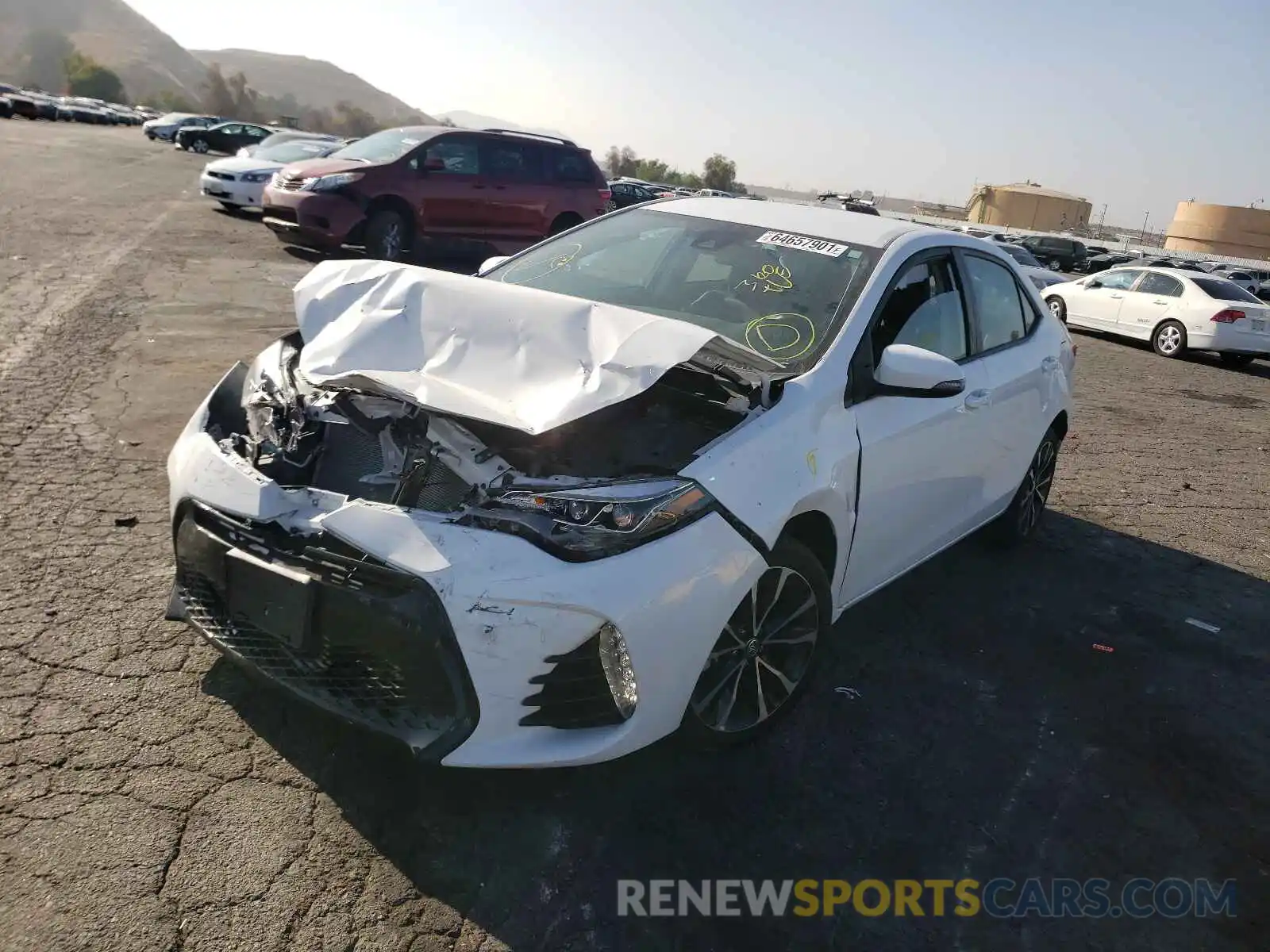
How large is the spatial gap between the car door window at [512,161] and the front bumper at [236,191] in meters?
6.05

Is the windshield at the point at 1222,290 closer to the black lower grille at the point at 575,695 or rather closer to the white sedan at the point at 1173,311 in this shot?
the white sedan at the point at 1173,311

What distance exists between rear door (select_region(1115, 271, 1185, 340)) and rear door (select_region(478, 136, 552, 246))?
10.6 meters

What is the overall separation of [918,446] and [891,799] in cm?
136

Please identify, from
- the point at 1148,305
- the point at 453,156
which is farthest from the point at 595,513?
the point at 1148,305

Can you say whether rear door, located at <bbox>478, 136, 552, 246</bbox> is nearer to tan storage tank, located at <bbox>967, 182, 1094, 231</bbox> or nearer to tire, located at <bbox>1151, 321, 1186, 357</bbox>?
tire, located at <bbox>1151, 321, 1186, 357</bbox>

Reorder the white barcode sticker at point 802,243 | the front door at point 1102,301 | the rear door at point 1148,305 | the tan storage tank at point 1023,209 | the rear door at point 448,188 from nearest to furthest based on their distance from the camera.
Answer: the white barcode sticker at point 802,243 < the rear door at point 448,188 < the rear door at point 1148,305 < the front door at point 1102,301 < the tan storage tank at point 1023,209

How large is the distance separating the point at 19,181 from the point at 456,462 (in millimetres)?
18323

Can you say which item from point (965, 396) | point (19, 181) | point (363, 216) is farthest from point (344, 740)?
point (19, 181)

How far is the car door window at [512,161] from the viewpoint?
41.5 feet

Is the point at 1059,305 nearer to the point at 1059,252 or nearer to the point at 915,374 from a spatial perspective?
the point at 915,374

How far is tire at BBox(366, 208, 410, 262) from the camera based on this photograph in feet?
38.8

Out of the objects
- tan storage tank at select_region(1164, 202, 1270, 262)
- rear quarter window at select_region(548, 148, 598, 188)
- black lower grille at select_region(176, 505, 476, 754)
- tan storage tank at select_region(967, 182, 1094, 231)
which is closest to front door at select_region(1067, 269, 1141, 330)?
rear quarter window at select_region(548, 148, 598, 188)

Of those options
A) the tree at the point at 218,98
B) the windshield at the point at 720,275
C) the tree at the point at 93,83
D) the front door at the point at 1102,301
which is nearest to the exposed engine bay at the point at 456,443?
the windshield at the point at 720,275

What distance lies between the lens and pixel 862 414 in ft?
11.0
